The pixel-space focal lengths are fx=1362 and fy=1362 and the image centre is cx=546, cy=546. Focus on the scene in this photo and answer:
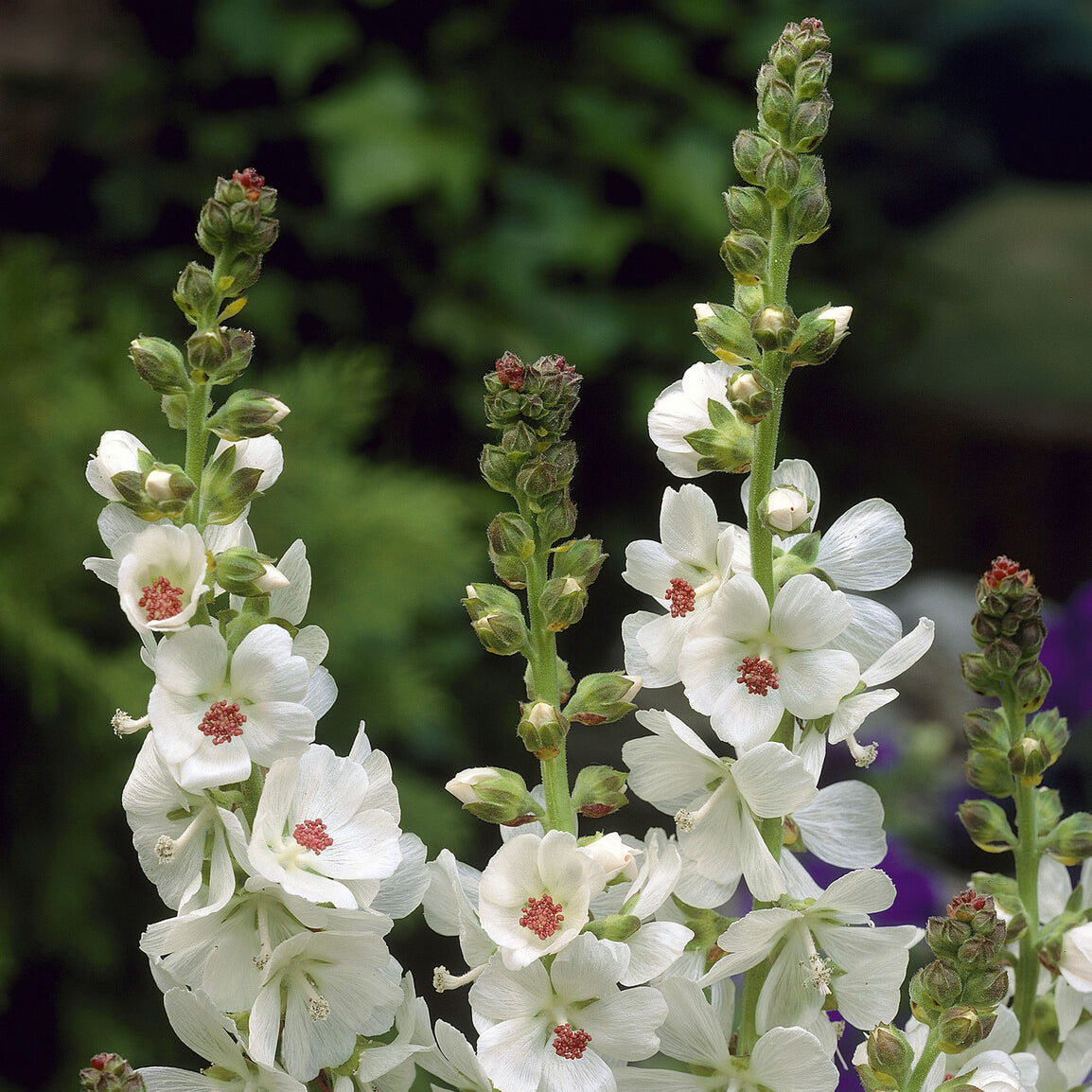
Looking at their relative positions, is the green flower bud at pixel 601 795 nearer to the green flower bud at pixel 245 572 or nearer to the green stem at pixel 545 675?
the green stem at pixel 545 675

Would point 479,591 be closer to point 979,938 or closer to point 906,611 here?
point 979,938

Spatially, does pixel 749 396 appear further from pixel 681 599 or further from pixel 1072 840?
pixel 1072 840

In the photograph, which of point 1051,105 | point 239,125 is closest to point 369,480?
point 239,125

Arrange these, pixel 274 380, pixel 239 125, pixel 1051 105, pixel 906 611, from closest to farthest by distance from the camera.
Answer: pixel 274 380 < pixel 239 125 < pixel 906 611 < pixel 1051 105

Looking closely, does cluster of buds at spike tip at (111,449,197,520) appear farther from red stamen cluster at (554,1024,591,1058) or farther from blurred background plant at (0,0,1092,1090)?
blurred background plant at (0,0,1092,1090)

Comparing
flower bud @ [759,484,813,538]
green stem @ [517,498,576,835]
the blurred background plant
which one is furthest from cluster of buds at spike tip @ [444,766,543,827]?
the blurred background plant

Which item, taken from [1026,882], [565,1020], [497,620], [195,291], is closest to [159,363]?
[195,291]

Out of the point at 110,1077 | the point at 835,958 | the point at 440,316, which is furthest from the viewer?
the point at 440,316
